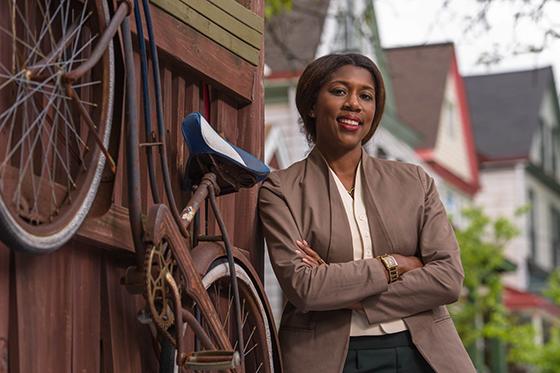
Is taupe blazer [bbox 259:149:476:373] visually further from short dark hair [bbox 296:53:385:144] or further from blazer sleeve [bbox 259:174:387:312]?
short dark hair [bbox 296:53:385:144]

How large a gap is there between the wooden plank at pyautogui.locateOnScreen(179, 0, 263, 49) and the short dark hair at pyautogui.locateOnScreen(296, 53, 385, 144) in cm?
30

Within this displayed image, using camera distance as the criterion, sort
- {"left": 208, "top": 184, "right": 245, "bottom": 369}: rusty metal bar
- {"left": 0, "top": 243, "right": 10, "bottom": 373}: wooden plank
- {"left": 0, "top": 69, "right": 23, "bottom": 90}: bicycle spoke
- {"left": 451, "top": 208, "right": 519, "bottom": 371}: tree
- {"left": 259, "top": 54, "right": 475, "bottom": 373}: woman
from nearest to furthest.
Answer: {"left": 0, "top": 69, "right": 23, "bottom": 90}: bicycle spoke
{"left": 0, "top": 243, "right": 10, "bottom": 373}: wooden plank
{"left": 208, "top": 184, "right": 245, "bottom": 369}: rusty metal bar
{"left": 259, "top": 54, "right": 475, "bottom": 373}: woman
{"left": 451, "top": 208, "right": 519, "bottom": 371}: tree

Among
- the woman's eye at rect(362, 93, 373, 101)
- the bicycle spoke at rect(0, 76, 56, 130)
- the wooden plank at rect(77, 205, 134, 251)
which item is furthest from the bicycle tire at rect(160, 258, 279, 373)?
the bicycle spoke at rect(0, 76, 56, 130)

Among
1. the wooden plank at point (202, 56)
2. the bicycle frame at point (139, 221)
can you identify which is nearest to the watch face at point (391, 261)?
the bicycle frame at point (139, 221)

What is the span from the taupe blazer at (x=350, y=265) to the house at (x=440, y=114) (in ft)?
75.7

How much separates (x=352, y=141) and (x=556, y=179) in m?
33.2

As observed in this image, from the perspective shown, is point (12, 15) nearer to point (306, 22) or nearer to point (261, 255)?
point (261, 255)

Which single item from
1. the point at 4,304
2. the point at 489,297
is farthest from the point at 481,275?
the point at 4,304

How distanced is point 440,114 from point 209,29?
80.0ft

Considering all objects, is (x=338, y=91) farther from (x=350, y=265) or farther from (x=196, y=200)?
(x=196, y=200)

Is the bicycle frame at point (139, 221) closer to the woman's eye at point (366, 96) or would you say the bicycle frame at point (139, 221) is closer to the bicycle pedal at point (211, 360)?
the bicycle pedal at point (211, 360)

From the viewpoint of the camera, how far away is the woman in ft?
15.8

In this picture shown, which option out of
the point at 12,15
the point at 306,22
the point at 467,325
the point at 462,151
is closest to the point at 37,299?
the point at 12,15

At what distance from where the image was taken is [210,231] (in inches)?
196
